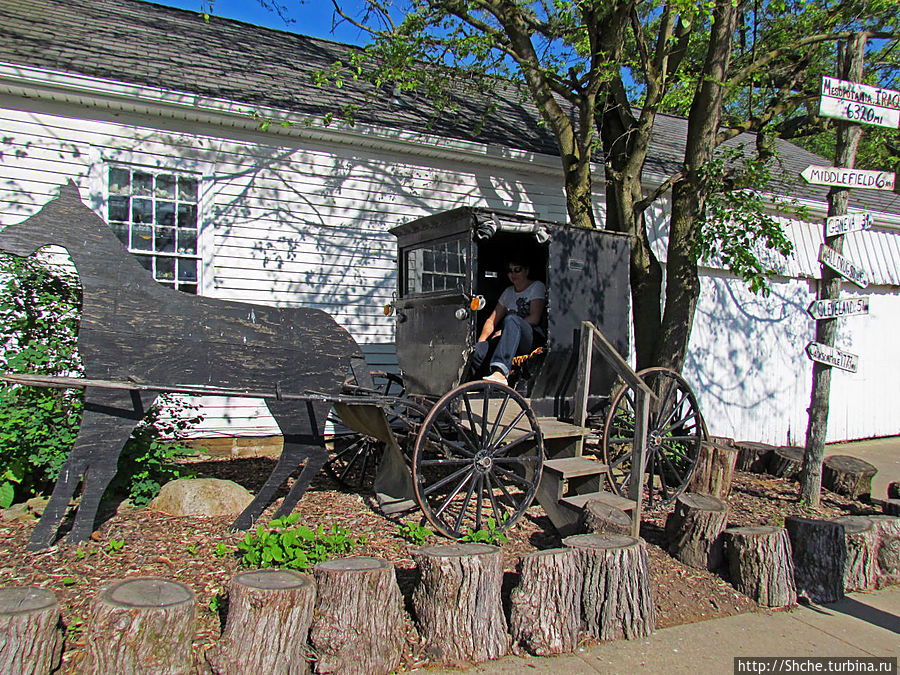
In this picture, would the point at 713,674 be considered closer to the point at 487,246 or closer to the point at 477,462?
the point at 477,462

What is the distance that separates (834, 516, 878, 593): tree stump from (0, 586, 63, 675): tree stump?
4896 millimetres

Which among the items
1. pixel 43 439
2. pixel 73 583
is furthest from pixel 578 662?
pixel 43 439

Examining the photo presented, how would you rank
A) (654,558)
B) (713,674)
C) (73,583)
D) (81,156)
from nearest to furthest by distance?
(713,674), (73,583), (654,558), (81,156)

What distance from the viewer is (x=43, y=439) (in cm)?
481

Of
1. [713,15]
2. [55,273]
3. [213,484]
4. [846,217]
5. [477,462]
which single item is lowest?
[213,484]

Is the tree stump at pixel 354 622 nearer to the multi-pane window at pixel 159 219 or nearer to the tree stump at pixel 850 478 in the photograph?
the multi-pane window at pixel 159 219

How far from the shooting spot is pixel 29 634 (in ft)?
8.95

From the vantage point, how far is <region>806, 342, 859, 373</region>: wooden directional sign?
224 inches

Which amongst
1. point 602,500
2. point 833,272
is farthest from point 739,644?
point 833,272

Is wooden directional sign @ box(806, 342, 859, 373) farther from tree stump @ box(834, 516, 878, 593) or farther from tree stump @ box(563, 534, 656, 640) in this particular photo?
tree stump @ box(563, 534, 656, 640)

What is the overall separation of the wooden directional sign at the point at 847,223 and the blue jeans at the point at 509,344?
2900 millimetres

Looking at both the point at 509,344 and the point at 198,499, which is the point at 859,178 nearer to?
the point at 509,344

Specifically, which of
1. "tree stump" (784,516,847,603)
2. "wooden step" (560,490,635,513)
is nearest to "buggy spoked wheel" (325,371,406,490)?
"wooden step" (560,490,635,513)

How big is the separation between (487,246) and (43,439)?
456 cm
